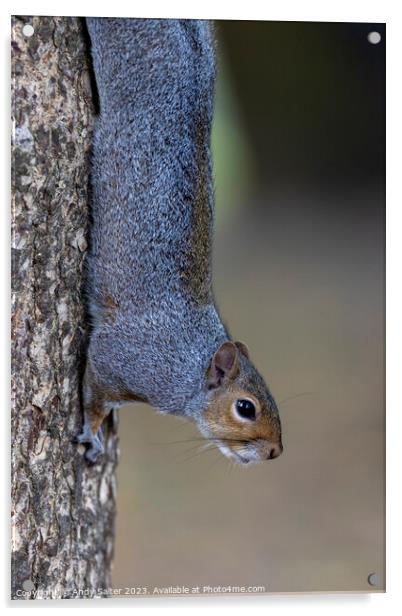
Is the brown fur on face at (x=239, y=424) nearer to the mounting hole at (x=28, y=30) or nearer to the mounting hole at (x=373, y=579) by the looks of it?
the mounting hole at (x=373, y=579)

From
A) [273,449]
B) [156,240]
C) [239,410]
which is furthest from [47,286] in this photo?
[273,449]

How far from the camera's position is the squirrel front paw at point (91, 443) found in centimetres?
224

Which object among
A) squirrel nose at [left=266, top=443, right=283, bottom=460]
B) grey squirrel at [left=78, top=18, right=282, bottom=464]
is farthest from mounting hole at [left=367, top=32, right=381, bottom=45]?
squirrel nose at [left=266, top=443, right=283, bottom=460]

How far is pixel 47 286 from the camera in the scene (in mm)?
2117

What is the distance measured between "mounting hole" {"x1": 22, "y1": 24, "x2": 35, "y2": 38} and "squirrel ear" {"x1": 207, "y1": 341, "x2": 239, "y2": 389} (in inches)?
37.5

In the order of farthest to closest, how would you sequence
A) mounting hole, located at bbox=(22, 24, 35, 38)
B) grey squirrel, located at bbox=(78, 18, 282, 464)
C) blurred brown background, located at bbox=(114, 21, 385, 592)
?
blurred brown background, located at bbox=(114, 21, 385, 592) < grey squirrel, located at bbox=(78, 18, 282, 464) < mounting hole, located at bbox=(22, 24, 35, 38)

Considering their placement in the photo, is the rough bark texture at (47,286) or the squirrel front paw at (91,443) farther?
the squirrel front paw at (91,443)

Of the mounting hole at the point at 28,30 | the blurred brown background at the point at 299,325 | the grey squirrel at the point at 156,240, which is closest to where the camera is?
the mounting hole at the point at 28,30

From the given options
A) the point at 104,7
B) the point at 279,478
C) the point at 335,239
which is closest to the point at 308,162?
the point at 335,239

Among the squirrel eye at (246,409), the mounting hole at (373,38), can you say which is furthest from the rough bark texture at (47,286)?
the mounting hole at (373,38)

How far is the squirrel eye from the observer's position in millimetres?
2268

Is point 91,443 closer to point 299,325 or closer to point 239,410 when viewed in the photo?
point 239,410

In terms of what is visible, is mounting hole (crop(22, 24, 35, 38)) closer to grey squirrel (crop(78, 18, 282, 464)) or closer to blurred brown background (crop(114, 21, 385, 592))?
grey squirrel (crop(78, 18, 282, 464))
